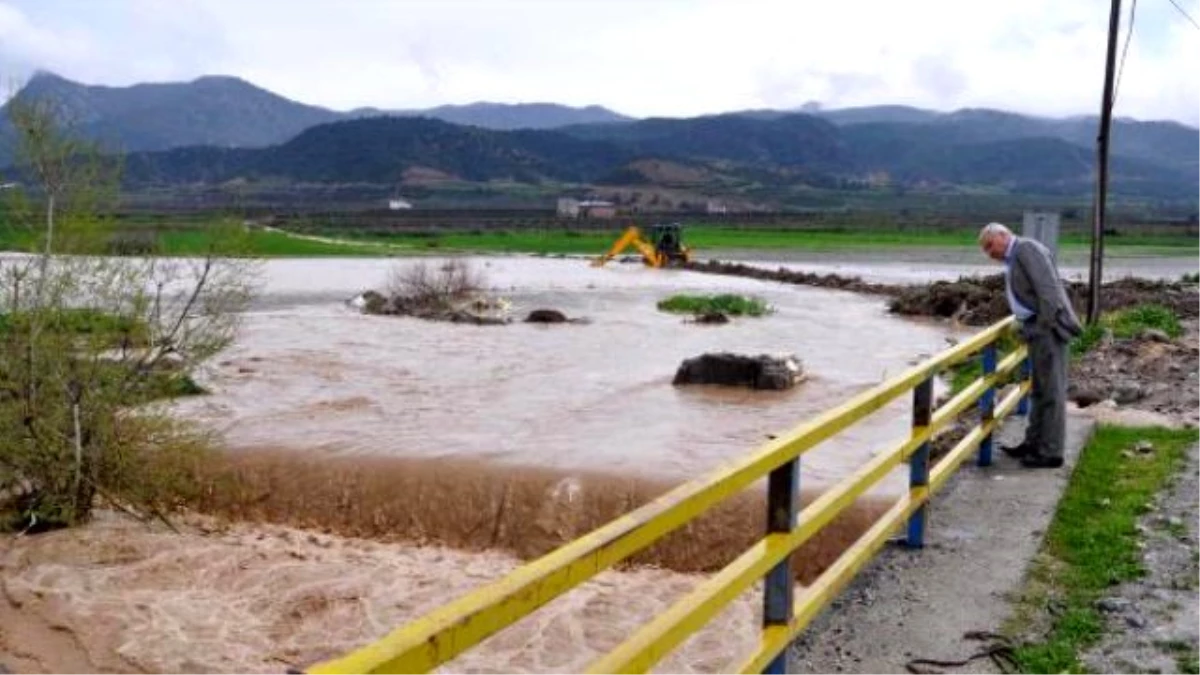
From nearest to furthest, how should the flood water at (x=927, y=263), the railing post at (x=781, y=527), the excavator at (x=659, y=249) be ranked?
1. the railing post at (x=781, y=527)
2. the flood water at (x=927, y=263)
3. the excavator at (x=659, y=249)

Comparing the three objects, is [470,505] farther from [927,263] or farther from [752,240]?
[752,240]

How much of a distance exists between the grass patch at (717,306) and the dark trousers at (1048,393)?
2093 cm

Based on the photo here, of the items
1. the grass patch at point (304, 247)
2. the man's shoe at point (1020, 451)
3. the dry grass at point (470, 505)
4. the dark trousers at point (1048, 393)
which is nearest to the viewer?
the dark trousers at point (1048, 393)

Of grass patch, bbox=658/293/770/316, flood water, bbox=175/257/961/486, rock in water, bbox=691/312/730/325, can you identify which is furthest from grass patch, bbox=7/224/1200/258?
rock in water, bbox=691/312/730/325

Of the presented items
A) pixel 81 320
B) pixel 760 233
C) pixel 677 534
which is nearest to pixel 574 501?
pixel 677 534

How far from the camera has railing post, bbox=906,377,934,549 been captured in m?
6.79

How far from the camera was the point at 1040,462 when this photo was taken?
8898mm

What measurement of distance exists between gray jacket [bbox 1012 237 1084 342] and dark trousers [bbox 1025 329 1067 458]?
0.07m

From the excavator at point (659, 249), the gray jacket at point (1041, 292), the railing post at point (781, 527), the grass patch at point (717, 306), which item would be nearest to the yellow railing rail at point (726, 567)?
the railing post at point (781, 527)

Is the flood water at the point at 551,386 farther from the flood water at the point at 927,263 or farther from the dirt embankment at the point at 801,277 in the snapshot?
the flood water at the point at 927,263

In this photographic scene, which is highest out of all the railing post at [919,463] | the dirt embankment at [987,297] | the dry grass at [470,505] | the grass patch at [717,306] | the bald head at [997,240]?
the bald head at [997,240]

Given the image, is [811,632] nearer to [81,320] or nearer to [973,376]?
[81,320]

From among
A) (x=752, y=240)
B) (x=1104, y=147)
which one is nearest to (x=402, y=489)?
(x=1104, y=147)

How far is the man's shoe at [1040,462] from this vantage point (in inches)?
349
